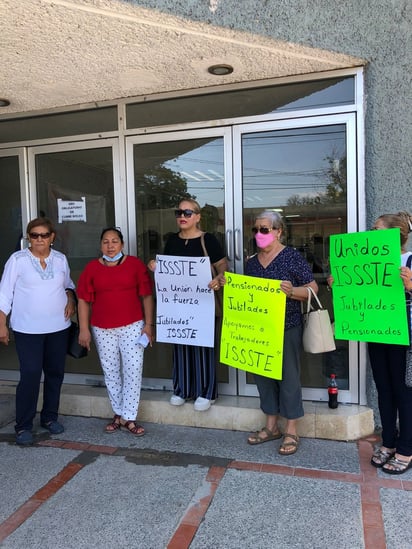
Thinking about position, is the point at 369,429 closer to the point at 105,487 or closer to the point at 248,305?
the point at 248,305

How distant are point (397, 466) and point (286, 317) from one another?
1.25 m

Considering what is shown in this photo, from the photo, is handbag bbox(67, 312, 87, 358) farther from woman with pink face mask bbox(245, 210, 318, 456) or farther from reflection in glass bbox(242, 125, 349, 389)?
reflection in glass bbox(242, 125, 349, 389)

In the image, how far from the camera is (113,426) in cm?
392

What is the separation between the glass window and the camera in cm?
379

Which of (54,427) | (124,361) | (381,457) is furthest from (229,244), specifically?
(54,427)

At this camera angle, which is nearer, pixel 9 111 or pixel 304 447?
pixel 304 447

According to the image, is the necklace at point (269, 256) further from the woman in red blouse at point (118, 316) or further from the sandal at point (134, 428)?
the sandal at point (134, 428)

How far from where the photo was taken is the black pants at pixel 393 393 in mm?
3082

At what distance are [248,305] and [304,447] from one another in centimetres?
122

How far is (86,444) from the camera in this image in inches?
146

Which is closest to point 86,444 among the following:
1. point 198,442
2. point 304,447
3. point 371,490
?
point 198,442

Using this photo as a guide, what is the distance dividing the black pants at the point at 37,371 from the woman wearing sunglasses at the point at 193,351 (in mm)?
998

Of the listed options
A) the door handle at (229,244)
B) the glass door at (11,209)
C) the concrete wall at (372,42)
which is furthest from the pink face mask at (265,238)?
the glass door at (11,209)

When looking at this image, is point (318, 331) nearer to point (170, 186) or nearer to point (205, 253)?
point (205, 253)
